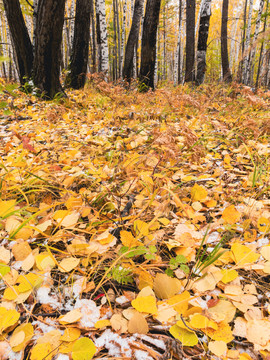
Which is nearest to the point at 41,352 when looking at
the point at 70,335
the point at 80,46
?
the point at 70,335

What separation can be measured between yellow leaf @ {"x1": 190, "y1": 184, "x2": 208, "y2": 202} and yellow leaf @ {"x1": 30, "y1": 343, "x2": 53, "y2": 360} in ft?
3.13

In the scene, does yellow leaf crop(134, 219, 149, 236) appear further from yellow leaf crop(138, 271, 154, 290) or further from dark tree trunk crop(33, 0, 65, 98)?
dark tree trunk crop(33, 0, 65, 98)

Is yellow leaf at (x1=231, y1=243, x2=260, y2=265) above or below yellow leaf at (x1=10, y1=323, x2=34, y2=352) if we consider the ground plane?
above

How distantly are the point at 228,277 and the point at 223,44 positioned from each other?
9.05 meters

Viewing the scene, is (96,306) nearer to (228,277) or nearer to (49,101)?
(228,277)

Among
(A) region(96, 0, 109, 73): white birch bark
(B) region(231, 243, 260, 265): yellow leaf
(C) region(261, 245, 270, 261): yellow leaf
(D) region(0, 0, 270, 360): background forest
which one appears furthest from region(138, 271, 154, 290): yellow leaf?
(A) region(96, 0, 109, 73): white birch bark

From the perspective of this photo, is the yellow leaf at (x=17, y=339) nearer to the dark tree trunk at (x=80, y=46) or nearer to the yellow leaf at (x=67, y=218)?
the yellow leaf at (x=67, y=218)

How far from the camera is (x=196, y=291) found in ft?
2.61

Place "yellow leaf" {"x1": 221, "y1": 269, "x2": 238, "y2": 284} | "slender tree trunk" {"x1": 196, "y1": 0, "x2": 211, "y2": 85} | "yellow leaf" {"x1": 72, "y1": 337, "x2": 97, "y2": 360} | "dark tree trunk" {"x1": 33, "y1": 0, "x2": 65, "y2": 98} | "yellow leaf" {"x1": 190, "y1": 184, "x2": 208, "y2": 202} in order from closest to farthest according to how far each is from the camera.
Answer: "yellow leaf" {"x1": 72, "y1": 337, "x2": 97, "y2": 360}
"yellow leaf" {"x1": 221, "y1": 269, "x2": 238, "y2": 284}
"yellow leaf" {"x1": 190, "y1": 184, "x2": 208, "y2": 202}
"dark tree trunk" {"x1": 33, "y1": 0, "x2": 65, "y2": 98}
"slender tree trunk" {"x1": 196, "y1": 0, "x2": 211, "y2": 85}

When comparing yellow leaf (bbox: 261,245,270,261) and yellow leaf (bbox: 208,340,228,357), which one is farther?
yellow leaf (bbox: 261,245,270,261)

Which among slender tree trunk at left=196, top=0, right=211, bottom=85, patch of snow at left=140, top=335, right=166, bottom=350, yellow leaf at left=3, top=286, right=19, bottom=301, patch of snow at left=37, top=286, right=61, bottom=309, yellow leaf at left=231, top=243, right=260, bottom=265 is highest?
slender tree trunk at left=196, top=0, right=211, bottom=85

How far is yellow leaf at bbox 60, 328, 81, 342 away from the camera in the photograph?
0.64 meters

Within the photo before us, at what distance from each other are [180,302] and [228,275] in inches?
8.7

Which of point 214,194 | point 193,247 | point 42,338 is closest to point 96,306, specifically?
point 42,338
